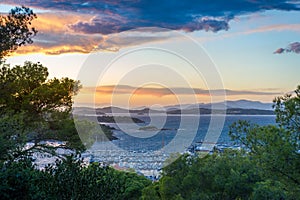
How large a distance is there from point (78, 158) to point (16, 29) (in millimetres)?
3358

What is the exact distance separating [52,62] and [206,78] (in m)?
5.25

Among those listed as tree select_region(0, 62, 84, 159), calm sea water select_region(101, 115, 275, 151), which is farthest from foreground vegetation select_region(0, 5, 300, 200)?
calm sea water select_region(101, 115, 275, 151)

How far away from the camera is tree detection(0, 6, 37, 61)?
27.2 feet

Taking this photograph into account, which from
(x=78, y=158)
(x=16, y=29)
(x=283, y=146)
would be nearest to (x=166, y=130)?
(x=16, y=29)

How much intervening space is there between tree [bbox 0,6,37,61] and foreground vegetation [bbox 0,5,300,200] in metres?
0.02

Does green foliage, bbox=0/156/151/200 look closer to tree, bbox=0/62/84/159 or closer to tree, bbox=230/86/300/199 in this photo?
tree, bbox=230/86/300/199

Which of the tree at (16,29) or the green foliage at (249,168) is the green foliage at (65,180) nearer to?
the green foliage at (249,168)

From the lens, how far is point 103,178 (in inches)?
267

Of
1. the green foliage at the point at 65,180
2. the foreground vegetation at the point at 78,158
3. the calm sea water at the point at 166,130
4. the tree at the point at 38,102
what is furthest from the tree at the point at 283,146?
the calm sea water at the point at 166,130

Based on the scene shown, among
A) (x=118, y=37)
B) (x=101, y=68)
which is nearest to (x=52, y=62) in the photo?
(x=118, y=37)

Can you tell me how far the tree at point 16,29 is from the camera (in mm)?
8281

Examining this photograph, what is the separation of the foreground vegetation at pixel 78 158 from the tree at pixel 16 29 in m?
0.02

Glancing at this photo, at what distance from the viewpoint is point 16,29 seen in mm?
8344

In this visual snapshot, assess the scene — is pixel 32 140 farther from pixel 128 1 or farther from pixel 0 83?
pixel 128 1
